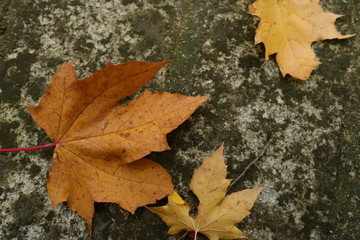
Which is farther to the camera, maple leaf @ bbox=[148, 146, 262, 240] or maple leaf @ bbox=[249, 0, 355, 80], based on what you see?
maple leaf @ bbox=[249, 0, 355, 80]

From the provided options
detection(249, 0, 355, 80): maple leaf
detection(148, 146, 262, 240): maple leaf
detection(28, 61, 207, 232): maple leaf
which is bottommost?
detection(148, 146, 262, 240): maple leaf

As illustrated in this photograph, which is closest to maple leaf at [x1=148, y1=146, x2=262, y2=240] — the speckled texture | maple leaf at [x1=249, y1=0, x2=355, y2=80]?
the speckled texture

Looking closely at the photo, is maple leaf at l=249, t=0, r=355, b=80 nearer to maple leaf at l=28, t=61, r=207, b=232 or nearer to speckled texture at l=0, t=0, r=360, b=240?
speckled texture at l=0, t=0, r=360, b=240

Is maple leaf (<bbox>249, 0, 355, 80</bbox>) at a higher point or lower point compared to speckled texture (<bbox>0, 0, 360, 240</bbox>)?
higher

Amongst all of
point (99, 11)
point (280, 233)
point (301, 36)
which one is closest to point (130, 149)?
point (280, 233)

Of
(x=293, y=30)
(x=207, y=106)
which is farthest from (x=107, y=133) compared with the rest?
(x=293, y=30)

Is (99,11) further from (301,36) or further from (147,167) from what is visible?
(301,36)
